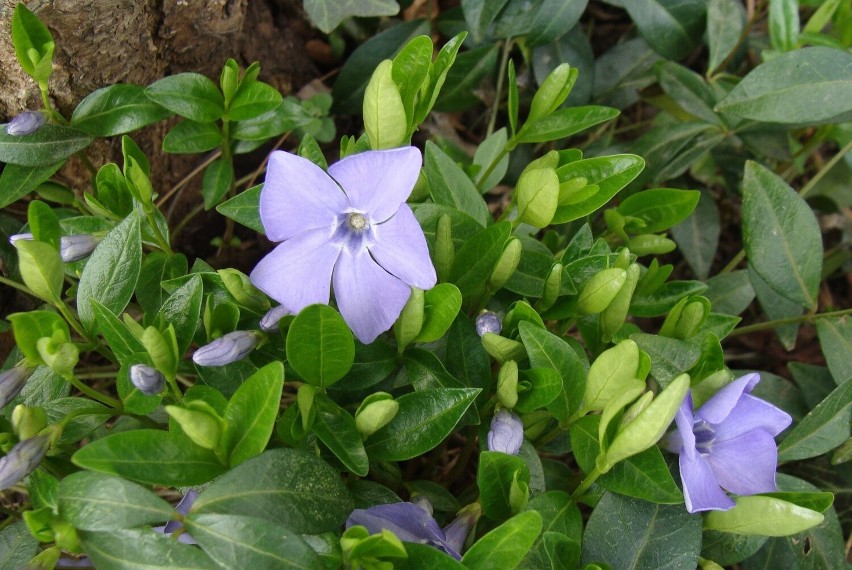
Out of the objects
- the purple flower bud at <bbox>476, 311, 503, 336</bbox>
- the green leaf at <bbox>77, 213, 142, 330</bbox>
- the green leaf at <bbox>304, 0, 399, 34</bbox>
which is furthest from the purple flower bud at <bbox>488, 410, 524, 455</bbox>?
the green leaf at <bbox>304, 0, 399, 34</bbox>

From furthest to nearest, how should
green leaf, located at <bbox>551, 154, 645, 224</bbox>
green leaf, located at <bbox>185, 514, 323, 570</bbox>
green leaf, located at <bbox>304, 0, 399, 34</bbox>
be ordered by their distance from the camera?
1. green leaf, located at <bbox>304, 0, 399, 34</bbox>
2. green leaf, located at <bbox>551, 154, 645, 224</bbox>
3. green leaf, located at <bbox>185, 514, 323, 570</bbox>

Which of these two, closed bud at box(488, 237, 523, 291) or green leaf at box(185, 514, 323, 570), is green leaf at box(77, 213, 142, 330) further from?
closed bud at box(488, 237, 523, 291)

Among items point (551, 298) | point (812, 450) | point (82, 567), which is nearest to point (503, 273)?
point (551, 298)

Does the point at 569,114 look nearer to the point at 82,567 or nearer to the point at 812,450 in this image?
the point at 812,450

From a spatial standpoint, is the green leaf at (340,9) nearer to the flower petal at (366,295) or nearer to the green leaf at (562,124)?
the green leaf at (562,124)

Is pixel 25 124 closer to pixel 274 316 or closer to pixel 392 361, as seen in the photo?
pixel 274 316

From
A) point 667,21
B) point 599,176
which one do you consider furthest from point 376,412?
point 667,21

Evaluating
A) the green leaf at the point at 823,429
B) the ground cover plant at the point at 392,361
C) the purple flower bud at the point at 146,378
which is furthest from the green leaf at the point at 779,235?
the purple flower bud at the point at 146,378
